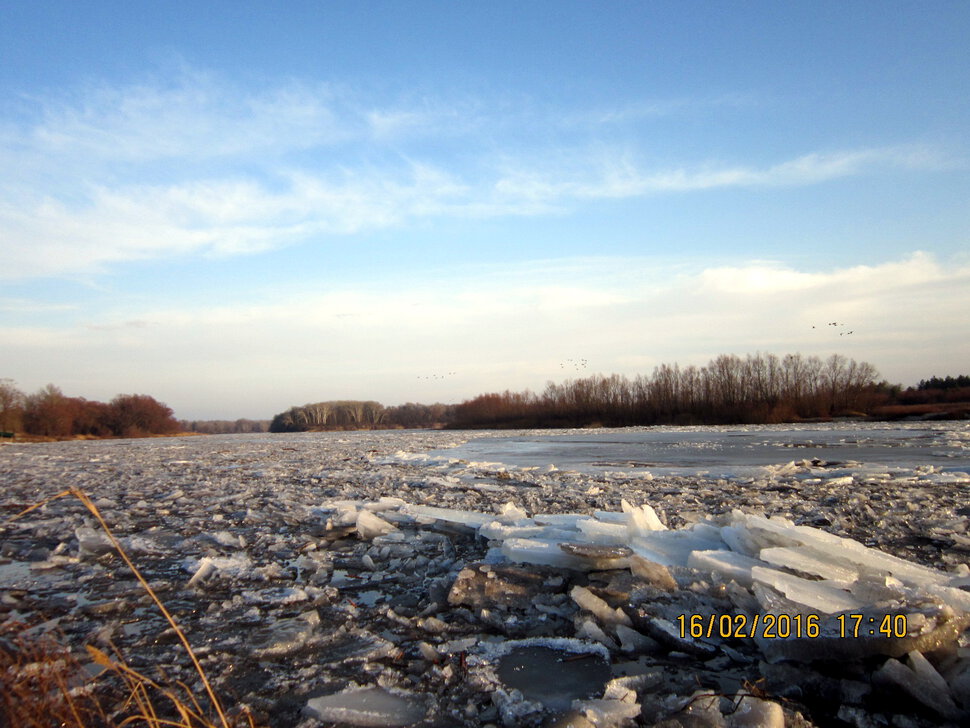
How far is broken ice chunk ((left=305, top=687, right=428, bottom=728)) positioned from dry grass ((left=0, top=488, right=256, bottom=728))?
0.22 metres

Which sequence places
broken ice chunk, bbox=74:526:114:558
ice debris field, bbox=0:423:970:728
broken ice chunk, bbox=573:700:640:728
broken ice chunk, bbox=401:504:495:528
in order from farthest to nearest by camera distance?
1. broken ice chunk, bbox=401:504:495:528
2. broken ice chunk, bbox=74:526:114:558
3. ice debris field, bbox=0:423:970:728
4. broken ice chunk, bbox=573:700:640:728

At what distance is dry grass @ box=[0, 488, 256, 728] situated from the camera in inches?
67.9

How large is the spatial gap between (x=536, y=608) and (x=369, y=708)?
1.06 m

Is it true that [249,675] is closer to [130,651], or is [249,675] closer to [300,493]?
[130,651]

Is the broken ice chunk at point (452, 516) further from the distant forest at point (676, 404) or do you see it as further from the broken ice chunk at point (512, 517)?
the distant forest at point (676, 404)

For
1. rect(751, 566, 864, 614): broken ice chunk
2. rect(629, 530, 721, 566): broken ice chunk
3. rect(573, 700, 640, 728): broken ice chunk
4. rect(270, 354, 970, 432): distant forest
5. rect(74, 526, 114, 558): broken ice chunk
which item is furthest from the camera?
rect(270, 354, 970, 432): distant forest

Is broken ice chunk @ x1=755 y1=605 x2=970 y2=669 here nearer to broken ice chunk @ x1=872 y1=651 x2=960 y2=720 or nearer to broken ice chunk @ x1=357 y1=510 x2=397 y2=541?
broken ice chunk @ x1=872 y1=651 x2=960 y2=720

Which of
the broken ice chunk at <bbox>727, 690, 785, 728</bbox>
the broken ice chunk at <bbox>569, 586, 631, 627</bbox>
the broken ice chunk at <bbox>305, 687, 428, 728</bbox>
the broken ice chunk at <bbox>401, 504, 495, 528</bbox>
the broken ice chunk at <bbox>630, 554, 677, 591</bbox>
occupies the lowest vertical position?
the broken ice chunk at <bbox>305, 687, 428, 728</bbox>

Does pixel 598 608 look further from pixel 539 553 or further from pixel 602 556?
pixel 539 553

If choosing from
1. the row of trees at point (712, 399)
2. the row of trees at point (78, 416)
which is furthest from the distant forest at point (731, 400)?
the row of trees at point (78, 416)

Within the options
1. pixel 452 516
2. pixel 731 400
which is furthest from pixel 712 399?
pixel 452 516

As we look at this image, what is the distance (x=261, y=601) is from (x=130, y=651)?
2.28 ft

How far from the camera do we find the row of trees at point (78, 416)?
136ft
